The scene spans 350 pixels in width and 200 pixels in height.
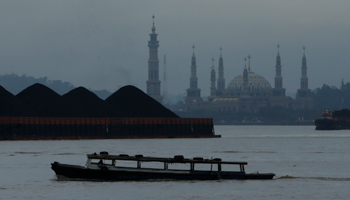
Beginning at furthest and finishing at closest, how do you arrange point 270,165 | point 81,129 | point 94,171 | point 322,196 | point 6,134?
point 81,129 < point 6,134 < point 270,165 < point 94,171 < point 322,196

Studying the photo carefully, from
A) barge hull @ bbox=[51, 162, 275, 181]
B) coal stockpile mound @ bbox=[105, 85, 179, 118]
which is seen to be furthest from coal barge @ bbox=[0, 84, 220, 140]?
barge hull @ bbox=[51, 162, 275, 181]

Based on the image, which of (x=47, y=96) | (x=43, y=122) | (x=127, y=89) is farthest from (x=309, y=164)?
(x=127, y=89)

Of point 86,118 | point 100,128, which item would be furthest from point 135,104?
point 86,118

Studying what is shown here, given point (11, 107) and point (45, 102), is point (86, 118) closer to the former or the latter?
point (45, 102)

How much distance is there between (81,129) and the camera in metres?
113

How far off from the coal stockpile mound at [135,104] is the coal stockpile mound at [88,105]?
4653mm

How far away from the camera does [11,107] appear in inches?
4348

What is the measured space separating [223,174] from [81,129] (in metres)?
66.2

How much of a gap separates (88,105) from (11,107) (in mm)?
15042

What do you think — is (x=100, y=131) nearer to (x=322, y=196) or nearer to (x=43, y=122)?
(x=43, y=122)

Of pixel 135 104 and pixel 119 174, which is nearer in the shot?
pixel 119 174

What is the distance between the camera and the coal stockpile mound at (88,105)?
119938mm

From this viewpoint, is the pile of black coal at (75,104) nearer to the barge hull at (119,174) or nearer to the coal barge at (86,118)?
the coal barge at (86,118)

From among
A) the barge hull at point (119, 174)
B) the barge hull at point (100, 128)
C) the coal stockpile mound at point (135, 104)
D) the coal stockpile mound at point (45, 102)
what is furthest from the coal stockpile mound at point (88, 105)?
the barge hull at point (119, 174)
